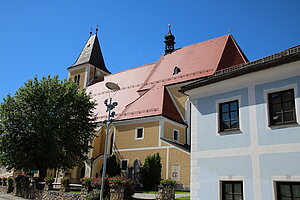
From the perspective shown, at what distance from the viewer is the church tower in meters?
41.5

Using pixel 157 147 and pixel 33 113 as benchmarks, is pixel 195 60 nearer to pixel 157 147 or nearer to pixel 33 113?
pixel 157 147

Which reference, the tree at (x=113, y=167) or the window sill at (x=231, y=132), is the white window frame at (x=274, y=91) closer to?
the window sill at (x=231, y=132)

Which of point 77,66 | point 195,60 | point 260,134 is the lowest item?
point 260,134

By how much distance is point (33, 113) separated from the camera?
21.3 metres

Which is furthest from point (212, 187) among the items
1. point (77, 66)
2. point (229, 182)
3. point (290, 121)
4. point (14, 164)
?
point (77, 66)

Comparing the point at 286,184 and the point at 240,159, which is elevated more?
the point at 240,159

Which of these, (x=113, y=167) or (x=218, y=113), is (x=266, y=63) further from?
(x=113, y=167)

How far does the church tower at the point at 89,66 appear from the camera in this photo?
136 feet

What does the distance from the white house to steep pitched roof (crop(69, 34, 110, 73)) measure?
33255 mm

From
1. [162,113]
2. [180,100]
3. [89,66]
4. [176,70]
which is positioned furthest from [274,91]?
[89,66]

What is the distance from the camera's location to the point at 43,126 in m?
21.2

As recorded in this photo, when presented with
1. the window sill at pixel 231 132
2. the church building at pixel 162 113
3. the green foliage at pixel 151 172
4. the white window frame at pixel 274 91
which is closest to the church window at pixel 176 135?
the church building at pixel 162 113

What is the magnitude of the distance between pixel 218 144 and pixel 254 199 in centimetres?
227

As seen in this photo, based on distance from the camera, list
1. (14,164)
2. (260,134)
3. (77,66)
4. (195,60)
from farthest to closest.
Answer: (77,66) → (195,60) → (14,164) → (260,134)
